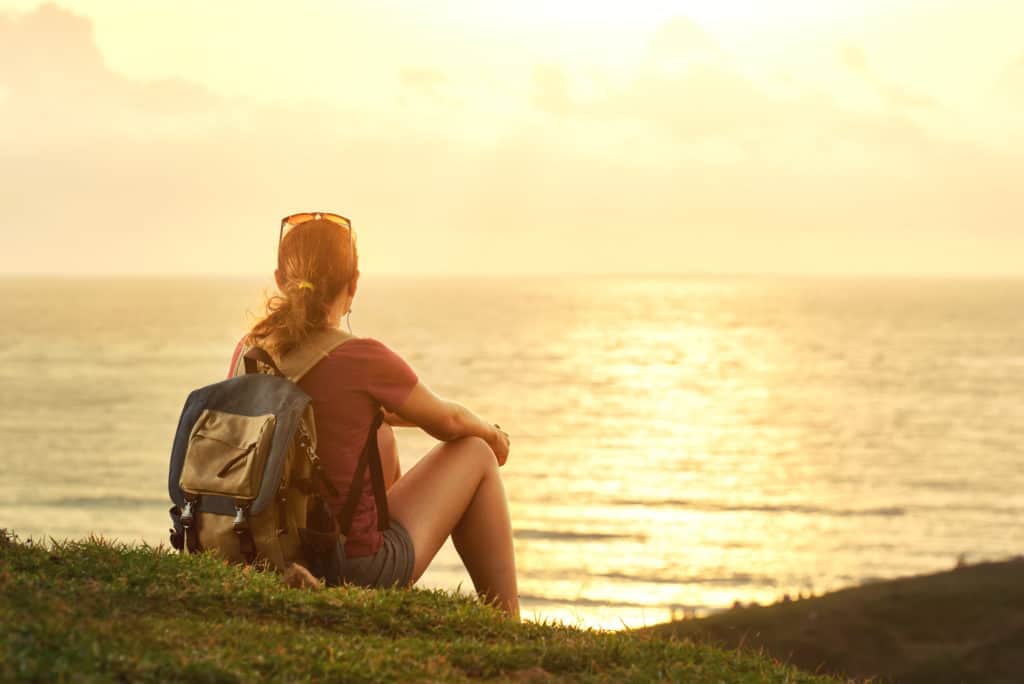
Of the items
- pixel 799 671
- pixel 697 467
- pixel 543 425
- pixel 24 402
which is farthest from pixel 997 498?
pixel 24 402

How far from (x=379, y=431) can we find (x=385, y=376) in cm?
56

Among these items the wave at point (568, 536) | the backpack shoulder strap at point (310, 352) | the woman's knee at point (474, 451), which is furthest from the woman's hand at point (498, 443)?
the wave at point (568, 536)

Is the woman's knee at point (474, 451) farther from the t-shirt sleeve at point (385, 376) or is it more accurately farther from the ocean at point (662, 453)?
the ocean at point (662, 453)

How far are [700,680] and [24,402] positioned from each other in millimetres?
79377

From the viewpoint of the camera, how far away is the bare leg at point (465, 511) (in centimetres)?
600

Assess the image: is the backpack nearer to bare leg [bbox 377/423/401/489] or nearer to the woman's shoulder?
the woman's shoulder

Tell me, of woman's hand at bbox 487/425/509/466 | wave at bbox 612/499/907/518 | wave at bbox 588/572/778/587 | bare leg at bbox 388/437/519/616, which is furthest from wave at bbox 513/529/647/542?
bare leg at bbox 388/437/519/616

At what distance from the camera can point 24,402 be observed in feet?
256

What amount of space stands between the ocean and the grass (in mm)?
3915

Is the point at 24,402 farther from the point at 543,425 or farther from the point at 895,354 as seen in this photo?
the point at 895,354

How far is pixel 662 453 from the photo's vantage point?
193 feet

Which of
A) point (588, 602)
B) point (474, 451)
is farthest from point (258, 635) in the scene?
point (588, 602)

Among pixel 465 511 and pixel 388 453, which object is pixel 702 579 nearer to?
pixel 465 511

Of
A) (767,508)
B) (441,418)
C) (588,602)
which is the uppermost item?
(441,418)
